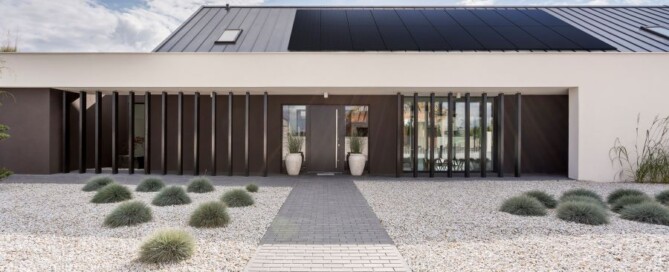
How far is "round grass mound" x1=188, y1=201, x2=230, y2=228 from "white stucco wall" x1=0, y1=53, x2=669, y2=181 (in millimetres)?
5396

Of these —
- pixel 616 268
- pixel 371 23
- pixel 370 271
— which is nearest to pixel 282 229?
pixel 370 271

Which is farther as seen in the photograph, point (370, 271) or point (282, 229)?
point (282, 229)

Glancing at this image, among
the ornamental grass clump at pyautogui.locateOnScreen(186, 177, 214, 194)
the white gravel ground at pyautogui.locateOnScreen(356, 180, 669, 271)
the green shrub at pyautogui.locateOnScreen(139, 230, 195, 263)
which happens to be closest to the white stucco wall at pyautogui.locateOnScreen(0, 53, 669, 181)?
the ornamental grass clump at pyautogui.locateOnScreen(186, 177, 214, 194)

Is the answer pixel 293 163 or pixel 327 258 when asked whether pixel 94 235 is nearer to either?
pixel 327 258

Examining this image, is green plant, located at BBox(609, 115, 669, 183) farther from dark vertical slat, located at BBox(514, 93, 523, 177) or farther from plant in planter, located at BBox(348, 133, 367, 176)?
plant in planter, located at BBox(348, 133, 367, 176)

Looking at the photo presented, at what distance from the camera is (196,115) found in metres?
10.6

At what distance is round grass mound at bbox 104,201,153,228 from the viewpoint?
16.0 ft

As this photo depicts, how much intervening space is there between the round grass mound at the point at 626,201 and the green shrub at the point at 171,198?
257 inches

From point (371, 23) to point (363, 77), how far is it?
3.68 m

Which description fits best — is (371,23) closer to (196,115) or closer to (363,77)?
(363,77)

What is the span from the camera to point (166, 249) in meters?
3.50

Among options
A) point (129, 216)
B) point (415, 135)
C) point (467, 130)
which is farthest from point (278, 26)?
point (129, 216)

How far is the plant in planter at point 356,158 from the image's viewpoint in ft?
35.7

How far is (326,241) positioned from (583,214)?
3428 mm
